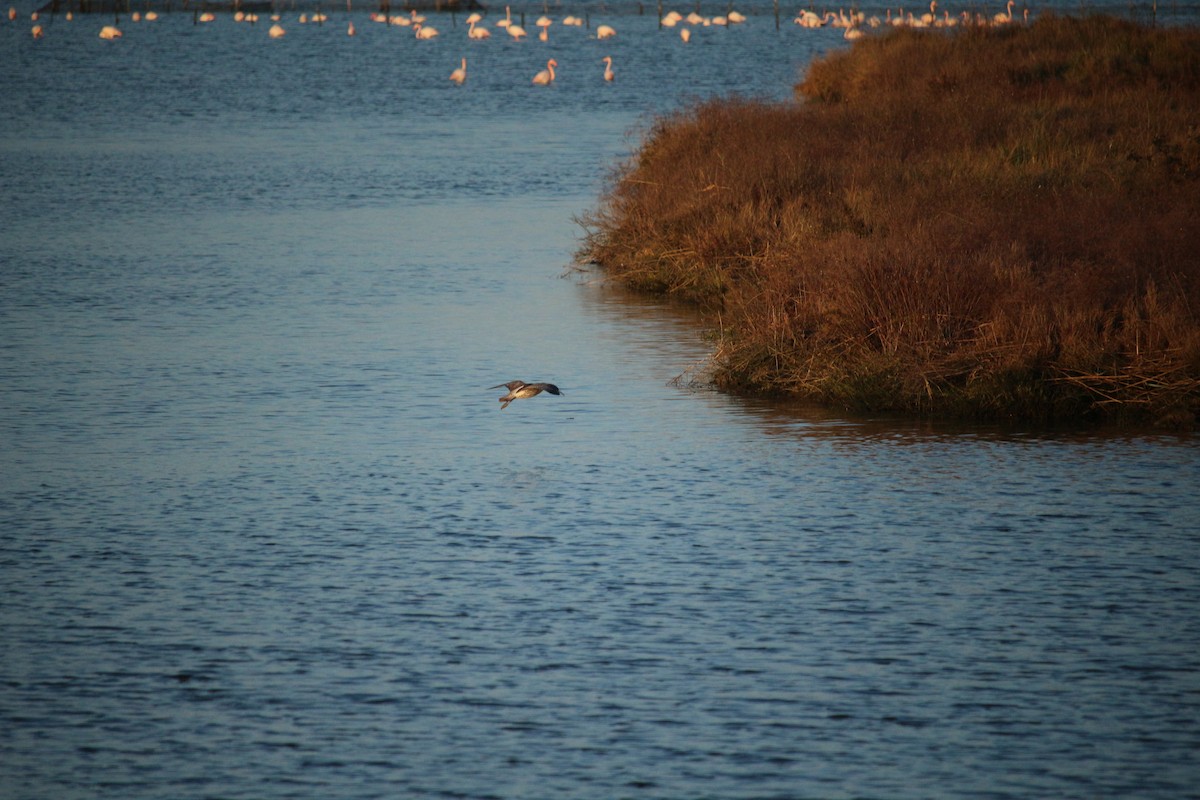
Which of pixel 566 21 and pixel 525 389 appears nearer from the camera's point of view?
pixel 525 389

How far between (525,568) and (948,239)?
7.22 metres

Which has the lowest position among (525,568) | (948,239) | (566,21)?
(525,568)

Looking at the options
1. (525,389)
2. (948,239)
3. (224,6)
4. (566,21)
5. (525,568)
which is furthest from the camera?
(224,6)

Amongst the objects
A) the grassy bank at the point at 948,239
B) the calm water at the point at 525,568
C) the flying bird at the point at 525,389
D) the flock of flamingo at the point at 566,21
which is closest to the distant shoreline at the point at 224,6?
the flock of flamingo at the point at 566,21

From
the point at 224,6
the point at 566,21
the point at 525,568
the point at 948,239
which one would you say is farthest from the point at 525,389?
the point at 224,6

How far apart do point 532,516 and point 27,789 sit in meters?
5.13

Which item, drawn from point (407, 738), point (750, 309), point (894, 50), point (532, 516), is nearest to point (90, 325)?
point (750, 309)

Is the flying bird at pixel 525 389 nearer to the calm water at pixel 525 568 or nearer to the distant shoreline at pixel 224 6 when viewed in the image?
the calm water at pixel 525 568

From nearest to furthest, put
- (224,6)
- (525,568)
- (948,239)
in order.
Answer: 1. (525,568)
2. (948,239)
3. (224,6)

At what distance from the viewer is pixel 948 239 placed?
A: 17.0 m

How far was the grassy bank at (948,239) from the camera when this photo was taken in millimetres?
15484

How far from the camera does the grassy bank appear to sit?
15484mm

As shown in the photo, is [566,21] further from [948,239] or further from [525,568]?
[525,568]

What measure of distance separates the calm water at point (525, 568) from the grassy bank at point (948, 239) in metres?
0.70
